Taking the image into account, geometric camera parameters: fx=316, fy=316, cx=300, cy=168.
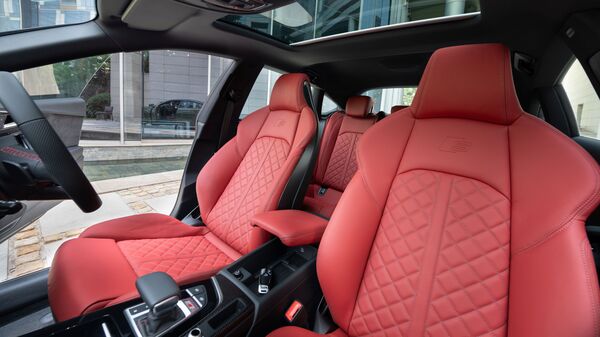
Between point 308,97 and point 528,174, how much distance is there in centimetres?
115

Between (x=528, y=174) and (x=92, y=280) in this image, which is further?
(x=92, y=280)

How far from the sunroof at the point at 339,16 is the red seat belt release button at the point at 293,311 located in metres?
1.53

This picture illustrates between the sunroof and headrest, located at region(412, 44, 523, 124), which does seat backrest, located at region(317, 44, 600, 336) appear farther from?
the sunroof

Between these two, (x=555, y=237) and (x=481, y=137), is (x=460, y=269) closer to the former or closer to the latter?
(x=555, y=237)

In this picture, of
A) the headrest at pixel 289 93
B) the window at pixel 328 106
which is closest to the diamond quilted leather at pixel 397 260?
the headrest at pixel 289 93

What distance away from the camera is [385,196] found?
43.4 inches

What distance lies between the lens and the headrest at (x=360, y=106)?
10.00 feet

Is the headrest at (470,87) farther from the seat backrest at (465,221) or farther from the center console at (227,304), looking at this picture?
the center console at (227,304)

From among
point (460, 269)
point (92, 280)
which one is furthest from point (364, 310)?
point (92, 280)

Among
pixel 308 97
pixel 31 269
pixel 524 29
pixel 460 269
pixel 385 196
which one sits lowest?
pixel 31 269

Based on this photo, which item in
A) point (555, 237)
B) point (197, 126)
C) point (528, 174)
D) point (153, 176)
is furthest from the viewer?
point (153, 176)

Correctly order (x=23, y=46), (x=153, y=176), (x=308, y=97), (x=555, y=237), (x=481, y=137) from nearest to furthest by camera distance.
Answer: (x=555, y=237), (x=481, y=137), (x=23, y=46), (x=308, y=97), (x=153, y=176)

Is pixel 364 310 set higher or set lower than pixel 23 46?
lower

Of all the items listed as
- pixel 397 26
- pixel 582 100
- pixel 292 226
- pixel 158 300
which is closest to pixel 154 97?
pixel 397 26
